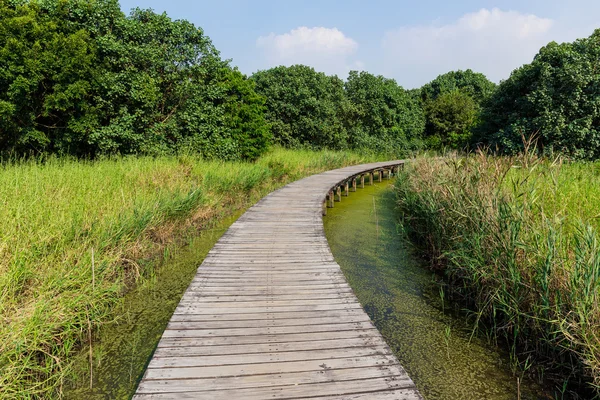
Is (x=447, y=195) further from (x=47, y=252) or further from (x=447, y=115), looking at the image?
(x=447, y=115)

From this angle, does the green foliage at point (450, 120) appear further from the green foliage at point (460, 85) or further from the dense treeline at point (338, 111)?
the green foliage at point (460, 85)

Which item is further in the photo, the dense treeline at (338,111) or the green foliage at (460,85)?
the green foliage at (460,85)

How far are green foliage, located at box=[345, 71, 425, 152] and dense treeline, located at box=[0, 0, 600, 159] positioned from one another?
8557mm

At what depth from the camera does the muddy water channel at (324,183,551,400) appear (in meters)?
2.92

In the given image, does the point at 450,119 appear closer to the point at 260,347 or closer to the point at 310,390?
the point at 260,347

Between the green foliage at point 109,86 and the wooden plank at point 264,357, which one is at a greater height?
the green foliage at point 109,86

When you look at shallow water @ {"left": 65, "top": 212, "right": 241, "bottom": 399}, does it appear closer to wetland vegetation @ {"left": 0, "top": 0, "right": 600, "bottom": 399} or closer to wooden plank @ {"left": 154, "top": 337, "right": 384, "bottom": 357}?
wetland vegetation @ {"left": 0, "top": 0, "right": 600, "bottom": 399}

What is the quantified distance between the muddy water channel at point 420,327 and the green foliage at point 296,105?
15.1 metres

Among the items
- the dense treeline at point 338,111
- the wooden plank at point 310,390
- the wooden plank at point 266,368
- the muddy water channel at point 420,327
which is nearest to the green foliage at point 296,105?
the dense treeline at point 338,111

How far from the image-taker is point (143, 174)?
7.64 meters

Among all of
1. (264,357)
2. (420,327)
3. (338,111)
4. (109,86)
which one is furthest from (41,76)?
(338,111)

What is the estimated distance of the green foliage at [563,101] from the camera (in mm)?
13664

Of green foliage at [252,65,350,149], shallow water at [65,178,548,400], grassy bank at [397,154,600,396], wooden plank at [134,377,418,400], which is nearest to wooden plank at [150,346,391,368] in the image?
wooden plank at [134,377,418,400]

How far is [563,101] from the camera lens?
553 inches
